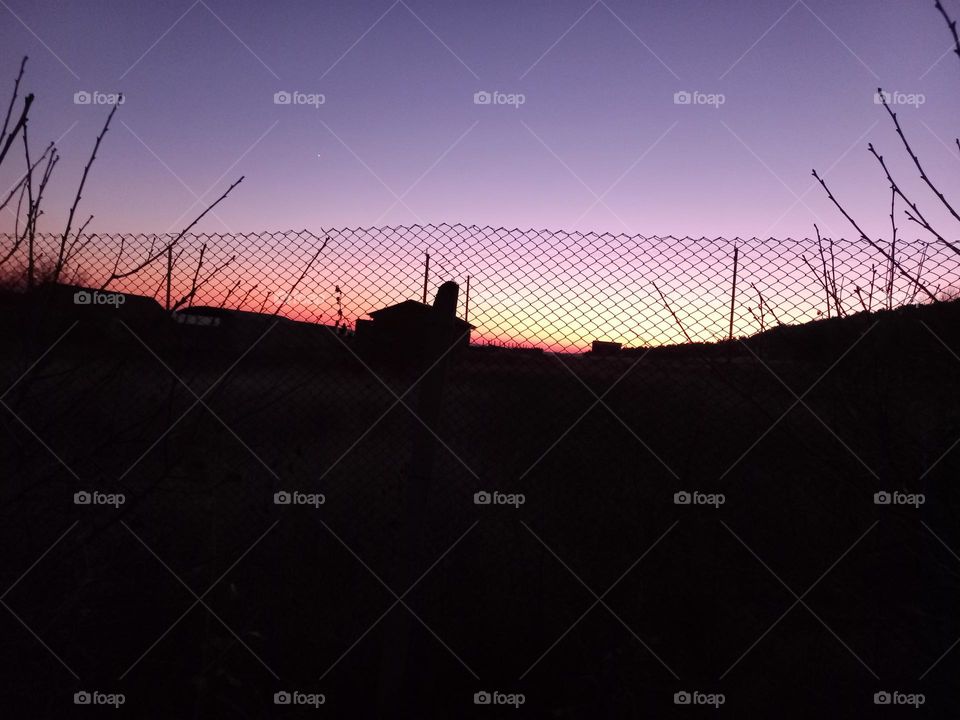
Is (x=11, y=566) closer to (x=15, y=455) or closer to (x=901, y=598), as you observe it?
(x=15, y=455)

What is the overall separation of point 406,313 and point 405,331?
12 cm

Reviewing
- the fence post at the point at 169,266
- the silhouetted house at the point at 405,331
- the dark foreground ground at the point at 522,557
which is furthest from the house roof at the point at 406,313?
the fence post at the point at 169,266

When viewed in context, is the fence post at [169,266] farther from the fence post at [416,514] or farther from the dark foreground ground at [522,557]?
the fence post at [416,514]

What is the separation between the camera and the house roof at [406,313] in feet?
9.27

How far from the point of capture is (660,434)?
3.63 metres

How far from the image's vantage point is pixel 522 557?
123 inches

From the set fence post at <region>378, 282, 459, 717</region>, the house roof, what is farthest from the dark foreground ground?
the house roof

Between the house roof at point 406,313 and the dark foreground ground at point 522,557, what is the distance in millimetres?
232

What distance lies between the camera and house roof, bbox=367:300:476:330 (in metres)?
2.82

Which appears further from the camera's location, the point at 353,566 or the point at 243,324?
the point at 353,566

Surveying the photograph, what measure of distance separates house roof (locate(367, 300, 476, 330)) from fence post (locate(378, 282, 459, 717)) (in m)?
0.11

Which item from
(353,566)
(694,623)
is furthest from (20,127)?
(694,623)

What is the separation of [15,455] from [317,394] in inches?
55.8

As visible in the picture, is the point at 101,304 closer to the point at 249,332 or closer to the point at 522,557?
the point at 249,332
